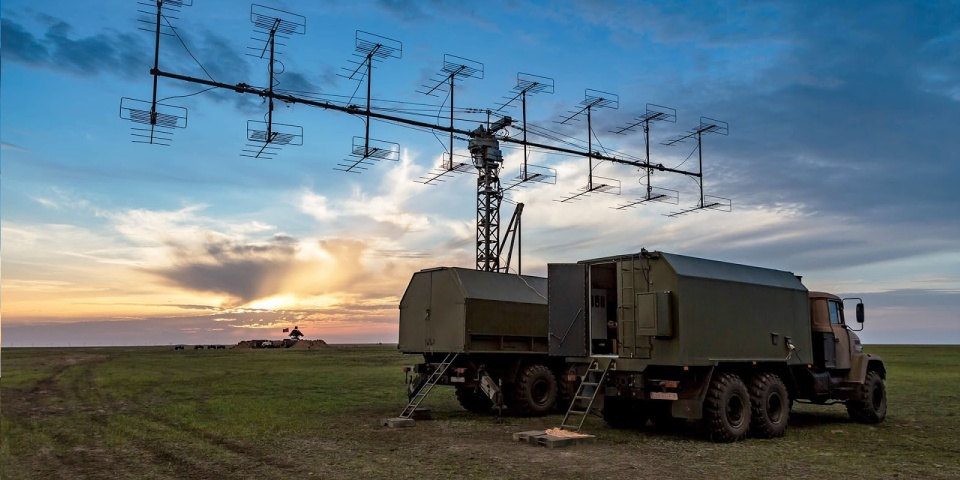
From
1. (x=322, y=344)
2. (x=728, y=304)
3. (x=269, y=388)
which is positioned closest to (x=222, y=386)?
(x=269, y=388)

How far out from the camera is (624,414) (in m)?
16.2

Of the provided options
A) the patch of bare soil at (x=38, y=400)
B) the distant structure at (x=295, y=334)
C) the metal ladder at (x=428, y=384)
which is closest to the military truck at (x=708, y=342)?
the metal ladder at (x=428, y=384)

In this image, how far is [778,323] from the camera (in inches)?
619

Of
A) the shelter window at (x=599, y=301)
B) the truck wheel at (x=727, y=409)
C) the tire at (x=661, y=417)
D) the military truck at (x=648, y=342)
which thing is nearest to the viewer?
the truck wheel at (x=727, y=409)

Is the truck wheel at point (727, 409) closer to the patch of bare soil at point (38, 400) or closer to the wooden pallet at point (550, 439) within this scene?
the wooden pallet at point (550, 439)

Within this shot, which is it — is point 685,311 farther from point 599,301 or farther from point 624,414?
point 624,414

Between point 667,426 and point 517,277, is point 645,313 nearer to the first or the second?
point 667,426

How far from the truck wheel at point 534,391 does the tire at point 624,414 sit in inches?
113

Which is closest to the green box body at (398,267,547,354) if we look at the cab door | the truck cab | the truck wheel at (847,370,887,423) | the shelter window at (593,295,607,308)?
the shelter window at (593,295,607,308)

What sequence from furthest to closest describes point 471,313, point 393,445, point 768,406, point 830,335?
point 471,313, point 830,335, point 768,406, point 393,445

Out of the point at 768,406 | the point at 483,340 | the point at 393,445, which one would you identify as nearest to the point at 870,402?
the point at 768,406

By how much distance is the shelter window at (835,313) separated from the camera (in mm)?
17406

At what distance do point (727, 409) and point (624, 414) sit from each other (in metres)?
2.83

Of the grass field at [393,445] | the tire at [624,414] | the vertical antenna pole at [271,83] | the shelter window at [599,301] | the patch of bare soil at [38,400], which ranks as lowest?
the patch of bare soil at [38,400]
